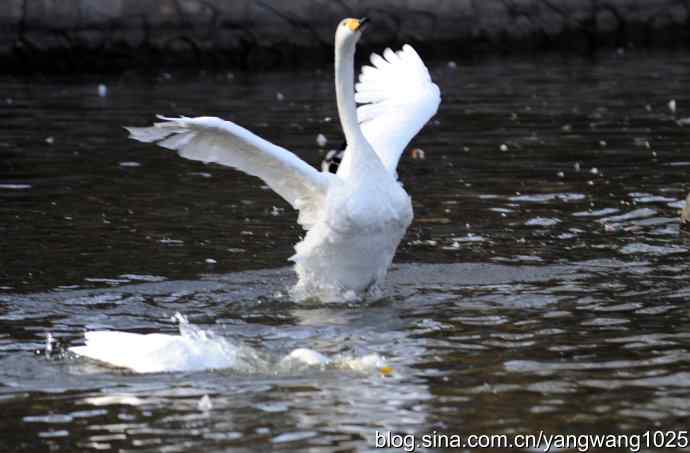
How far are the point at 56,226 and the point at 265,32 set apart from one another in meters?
10.1

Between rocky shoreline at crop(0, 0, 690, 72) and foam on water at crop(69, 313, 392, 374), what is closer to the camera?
foam on water at crop(69, 313, 392, 374)

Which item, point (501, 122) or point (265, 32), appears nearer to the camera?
point (501, 122)

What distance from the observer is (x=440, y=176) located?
12.4 meters

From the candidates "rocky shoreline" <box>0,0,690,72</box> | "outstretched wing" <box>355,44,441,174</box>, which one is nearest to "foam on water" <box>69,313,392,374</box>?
"outstretched wing" <box>355,44,441,174</box>

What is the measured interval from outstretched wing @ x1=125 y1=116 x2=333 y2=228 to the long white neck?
20 cm

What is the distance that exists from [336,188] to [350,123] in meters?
0.42

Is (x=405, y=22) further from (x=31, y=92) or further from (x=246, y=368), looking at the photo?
(x=246, y=368)

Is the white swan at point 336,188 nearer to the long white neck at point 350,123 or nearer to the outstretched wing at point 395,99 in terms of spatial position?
the long white neck at point 350,123

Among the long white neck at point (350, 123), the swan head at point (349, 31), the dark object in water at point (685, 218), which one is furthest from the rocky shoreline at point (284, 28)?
the swan head at point (349, 31)

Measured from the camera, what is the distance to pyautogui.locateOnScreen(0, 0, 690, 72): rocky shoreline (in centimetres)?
1920

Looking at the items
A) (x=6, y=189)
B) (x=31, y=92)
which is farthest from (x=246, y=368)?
(x=31, y=92)

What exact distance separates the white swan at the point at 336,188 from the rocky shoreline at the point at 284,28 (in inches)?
441

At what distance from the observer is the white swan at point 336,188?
8180 millimetres

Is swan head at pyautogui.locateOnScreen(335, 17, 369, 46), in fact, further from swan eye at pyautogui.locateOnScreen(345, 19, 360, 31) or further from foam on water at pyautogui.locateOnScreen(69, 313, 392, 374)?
foam on water at pyautogui.locateOnScreen(69, 313, 392, 374)
